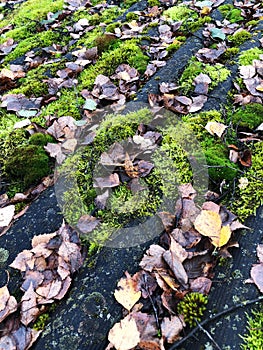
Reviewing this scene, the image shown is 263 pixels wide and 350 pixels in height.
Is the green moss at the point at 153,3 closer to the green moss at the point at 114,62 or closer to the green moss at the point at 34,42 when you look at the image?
the green moss at the point at 34,42

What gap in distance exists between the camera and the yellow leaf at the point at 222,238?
1675 mm

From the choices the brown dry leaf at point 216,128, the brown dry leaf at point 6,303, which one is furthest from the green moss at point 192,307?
the brown dry leaf at point 216,128

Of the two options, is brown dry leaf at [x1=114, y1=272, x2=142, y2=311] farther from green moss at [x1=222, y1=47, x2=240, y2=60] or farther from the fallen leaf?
green moss at [x1=222, y1=47, x2=240, y2=60]

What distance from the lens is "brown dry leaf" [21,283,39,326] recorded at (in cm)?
163

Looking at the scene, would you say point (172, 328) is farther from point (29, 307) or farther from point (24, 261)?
point (24, 261)

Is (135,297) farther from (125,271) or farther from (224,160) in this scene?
(224,160)

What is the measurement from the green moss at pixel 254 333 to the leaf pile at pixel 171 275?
0.21m

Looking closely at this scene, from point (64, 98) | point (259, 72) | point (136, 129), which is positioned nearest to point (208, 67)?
point (259, 72)

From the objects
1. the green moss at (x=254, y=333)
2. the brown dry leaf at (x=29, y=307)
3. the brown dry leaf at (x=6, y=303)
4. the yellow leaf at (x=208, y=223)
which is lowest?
the green moss at (x=254, y=333)

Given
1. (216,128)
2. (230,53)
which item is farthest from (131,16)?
(216,128)

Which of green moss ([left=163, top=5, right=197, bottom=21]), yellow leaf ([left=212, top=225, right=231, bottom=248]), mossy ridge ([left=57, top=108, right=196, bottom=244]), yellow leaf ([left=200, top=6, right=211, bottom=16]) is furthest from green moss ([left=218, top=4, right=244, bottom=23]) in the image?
yellow leaf ([left=212, top=225, right=231, bottom=248])

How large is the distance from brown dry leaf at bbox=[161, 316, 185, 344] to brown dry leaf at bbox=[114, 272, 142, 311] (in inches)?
6.9

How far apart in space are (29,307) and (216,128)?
5.10 feet

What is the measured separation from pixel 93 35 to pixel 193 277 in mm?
3335
